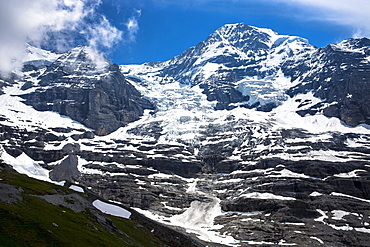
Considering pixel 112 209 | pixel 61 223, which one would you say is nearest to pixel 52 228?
pixel 61 223

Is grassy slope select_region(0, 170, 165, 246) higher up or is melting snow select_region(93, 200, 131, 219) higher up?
melting snow select_region(93, 200, 131, 219)

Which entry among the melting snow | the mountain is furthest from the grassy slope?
the melting snow

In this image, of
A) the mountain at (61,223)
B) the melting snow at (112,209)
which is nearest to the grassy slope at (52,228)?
the mountain at (61,223)

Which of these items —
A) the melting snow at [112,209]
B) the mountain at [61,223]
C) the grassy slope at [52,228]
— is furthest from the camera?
the melting snow at [112,209]

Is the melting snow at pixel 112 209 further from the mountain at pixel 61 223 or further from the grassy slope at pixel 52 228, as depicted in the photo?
the grassy slope at pixel 52 228

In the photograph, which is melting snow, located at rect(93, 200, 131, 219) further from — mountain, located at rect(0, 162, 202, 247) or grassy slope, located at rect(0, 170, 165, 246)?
grassy slope, located at rect(0, 170, 165, 246)

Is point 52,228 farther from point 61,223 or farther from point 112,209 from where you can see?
point 112,209

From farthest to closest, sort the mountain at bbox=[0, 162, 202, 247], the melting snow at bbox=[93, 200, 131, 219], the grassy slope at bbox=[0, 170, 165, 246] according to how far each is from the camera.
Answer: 1. the melting snow at bbox=[93, 200, 131, 219]
2. the mountain at bbox=[0, 162, 202, 247]
3. the grassy slope at bbox=[0, 170, 165, 246]

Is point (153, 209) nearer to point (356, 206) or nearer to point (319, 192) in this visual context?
point (319, 192)
